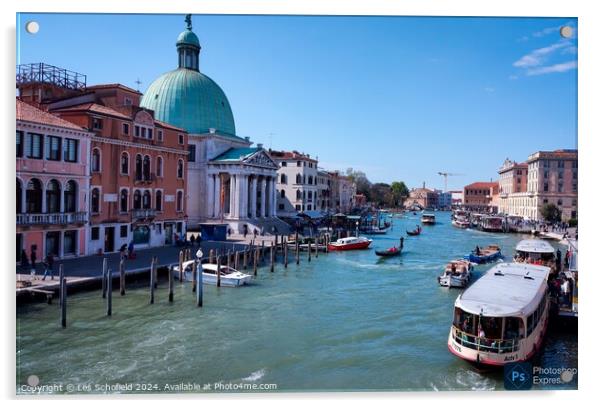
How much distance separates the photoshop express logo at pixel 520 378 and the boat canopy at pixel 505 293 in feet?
4.97

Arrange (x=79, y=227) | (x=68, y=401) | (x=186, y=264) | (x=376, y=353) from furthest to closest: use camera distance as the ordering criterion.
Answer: (x=186, y=264), (x=79, y=227), (x=376, y=353), (x=68, y=401)

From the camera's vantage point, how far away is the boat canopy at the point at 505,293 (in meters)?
8.30

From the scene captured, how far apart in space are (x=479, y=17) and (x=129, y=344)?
23.6 feet

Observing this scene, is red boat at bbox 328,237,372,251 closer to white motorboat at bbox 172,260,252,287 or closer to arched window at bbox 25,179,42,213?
white motorboat at bbox 172,260,252,287

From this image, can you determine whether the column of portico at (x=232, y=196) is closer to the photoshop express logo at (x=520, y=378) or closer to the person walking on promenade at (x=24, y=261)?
the person walking on promenade at (x=24, y=261)

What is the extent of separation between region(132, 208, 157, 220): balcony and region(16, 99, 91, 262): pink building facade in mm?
3127

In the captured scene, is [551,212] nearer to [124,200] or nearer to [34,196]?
[124,200]

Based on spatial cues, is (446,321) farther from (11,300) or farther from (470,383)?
(11,300)

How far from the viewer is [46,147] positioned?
38.6ft

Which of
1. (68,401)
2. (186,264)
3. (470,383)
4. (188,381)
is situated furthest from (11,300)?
(186,264)

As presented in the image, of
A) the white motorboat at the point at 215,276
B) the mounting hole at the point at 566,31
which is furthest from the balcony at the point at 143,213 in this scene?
the mounting hole at the point at 566,31

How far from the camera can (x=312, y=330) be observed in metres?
9.88

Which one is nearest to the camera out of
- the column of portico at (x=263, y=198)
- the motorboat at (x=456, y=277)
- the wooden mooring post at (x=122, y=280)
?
the wooden mooring post at (x=122, y=280)

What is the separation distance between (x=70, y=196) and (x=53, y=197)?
791 mm
